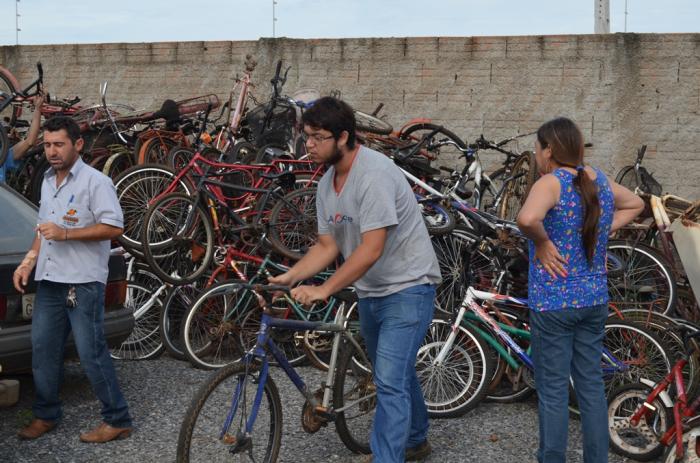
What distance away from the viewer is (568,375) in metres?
4.11

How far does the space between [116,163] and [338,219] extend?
202 inches

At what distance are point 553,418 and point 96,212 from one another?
2.77 metres

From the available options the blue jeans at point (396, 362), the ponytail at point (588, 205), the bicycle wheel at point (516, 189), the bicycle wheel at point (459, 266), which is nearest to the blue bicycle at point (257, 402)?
the blue jeans at point (396, 362)

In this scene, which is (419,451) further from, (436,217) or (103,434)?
(436,217)

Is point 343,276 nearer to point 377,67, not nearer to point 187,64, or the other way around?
point 377,67

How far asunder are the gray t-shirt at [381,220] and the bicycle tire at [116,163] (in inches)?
185

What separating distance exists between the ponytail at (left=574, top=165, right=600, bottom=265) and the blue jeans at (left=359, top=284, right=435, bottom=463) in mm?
789

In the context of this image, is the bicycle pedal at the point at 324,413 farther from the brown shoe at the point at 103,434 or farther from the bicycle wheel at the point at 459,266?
the bicycle wheel at the point at 459,266

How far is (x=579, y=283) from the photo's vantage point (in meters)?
4.03

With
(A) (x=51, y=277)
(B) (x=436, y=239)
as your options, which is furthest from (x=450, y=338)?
(A) (x=51, y=277)

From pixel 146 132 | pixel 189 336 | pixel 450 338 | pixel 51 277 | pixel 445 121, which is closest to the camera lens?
pixel 51 277

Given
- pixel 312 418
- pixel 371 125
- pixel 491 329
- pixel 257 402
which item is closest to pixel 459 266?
pixel 491 329

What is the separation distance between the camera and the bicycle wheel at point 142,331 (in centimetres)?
727

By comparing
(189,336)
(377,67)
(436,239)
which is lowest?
(189,336)
